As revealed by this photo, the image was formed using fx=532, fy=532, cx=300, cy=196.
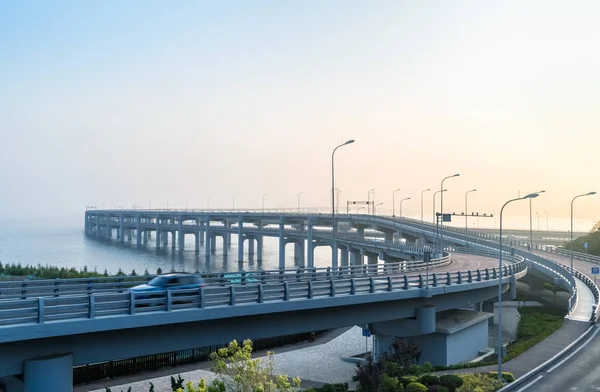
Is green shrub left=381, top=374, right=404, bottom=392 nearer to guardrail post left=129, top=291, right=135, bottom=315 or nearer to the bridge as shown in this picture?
the bridge

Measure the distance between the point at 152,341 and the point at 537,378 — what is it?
18412mm

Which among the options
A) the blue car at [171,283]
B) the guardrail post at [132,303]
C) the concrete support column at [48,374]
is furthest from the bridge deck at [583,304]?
the concrete support column at [48,374]

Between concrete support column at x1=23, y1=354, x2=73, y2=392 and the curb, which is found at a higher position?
concrete support column at x1=23, y1=354, x2=73, y2=392

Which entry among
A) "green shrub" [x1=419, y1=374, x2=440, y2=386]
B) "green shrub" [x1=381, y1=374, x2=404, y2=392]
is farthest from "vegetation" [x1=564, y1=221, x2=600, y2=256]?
"green shrub" [x1=381, y1=374, x2=404, y2=392]

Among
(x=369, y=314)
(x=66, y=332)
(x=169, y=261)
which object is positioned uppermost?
(x=66, y=332)

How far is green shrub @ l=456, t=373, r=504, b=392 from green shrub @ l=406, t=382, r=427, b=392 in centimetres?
152

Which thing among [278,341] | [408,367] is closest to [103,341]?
[408,367]

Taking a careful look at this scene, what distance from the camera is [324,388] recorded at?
1060 inches

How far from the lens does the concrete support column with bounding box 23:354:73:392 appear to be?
1799 centimetres

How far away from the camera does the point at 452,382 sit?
25078mm

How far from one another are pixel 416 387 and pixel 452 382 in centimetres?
201

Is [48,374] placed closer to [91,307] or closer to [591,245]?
[91,307]

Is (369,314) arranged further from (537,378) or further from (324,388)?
(537,378)

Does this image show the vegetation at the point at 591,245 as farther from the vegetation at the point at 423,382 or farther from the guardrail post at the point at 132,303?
the guardrail post at the point at 132,303
